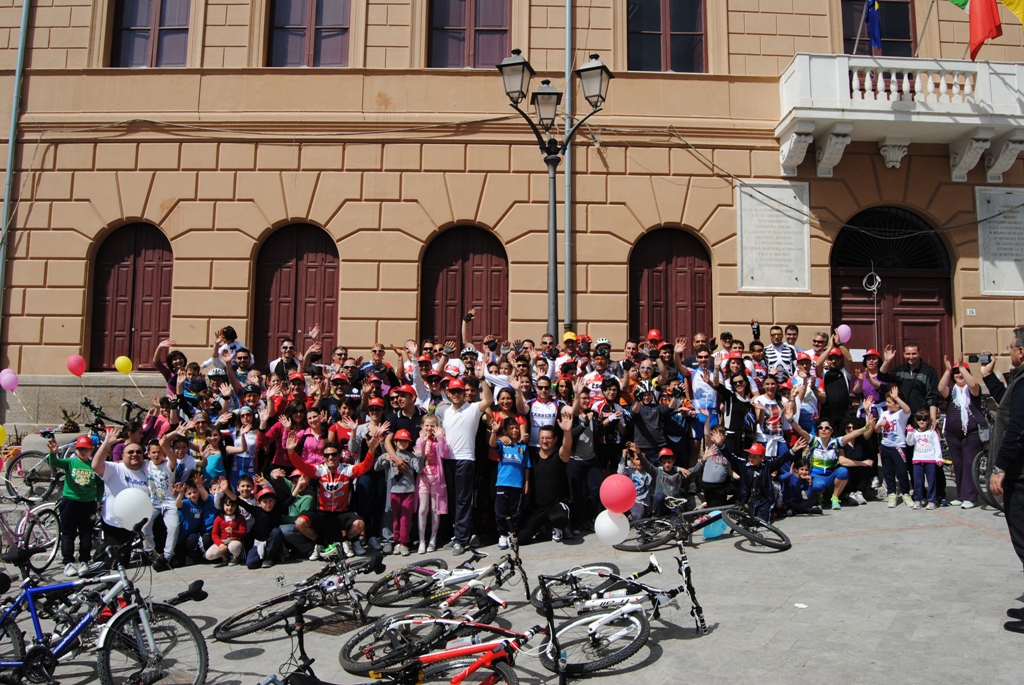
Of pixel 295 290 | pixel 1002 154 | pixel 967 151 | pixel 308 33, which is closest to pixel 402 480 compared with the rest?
pixel 295 290

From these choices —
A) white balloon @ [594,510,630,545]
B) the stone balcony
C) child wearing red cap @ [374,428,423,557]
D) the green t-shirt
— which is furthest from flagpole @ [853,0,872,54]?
the green t-shirt

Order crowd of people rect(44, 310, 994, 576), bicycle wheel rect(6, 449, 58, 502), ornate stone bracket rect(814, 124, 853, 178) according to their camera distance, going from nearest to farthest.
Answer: crowd of people rect(44, 310, 994, 576) < bicycle wheel rect(6, 449, 58, 502) < ornate stone bracket rect(814, 124, 853, 178)

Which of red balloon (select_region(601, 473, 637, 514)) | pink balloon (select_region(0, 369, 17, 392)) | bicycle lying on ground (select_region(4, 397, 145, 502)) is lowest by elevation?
bicycle lying on ground (select_region(4, 397, 145, 502))

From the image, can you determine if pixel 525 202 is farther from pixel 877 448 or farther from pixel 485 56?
pixel 877 448

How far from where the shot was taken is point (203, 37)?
591 inches

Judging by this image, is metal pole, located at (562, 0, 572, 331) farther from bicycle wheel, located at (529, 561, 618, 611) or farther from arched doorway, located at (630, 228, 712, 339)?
bicycle wheel, located at (529, 561, 618, 611)

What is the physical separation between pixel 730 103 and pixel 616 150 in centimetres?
249

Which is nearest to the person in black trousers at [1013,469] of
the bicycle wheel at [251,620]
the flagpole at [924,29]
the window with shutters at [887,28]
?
the bicycle wheel at [251,620]

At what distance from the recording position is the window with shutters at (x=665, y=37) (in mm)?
15359

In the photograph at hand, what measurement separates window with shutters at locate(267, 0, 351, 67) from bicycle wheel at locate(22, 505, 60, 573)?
9.78 metres

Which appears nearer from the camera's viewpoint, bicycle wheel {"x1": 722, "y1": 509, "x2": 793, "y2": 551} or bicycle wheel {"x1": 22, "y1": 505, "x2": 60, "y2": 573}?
bicycle wheel {"x1": 722, "y1": 509, "x2": 793, "y2": 551}

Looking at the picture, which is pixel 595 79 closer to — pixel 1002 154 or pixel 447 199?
pixel 447 199

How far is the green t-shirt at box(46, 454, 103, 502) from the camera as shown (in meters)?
8.39

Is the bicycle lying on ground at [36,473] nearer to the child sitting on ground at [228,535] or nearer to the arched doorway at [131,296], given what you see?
the child sitting on ground at [228,535]
